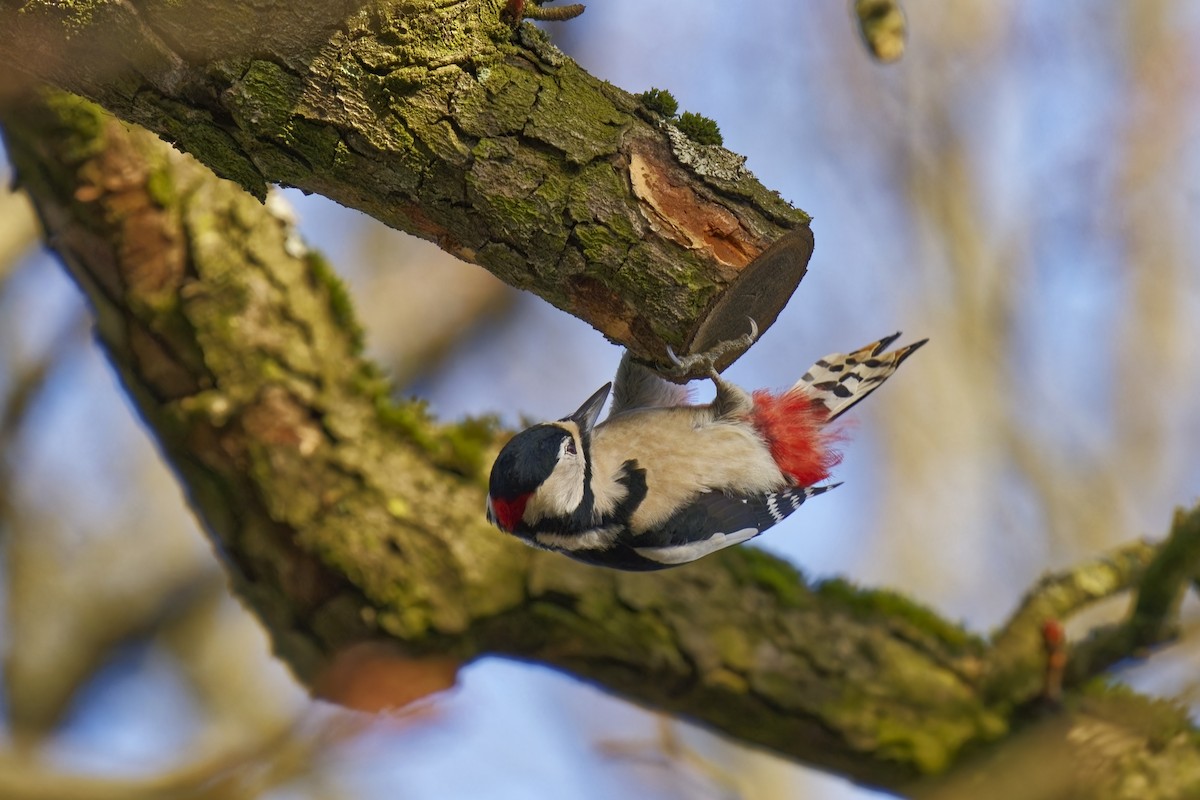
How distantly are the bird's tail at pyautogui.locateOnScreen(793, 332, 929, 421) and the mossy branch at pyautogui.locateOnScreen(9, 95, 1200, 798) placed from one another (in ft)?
2.11

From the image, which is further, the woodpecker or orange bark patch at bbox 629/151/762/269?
the woodpecker

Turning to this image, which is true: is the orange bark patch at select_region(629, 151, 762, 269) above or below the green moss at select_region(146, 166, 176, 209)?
below

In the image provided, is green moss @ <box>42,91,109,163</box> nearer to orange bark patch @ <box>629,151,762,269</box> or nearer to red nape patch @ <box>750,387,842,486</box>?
orange bark patch @ <box>629,151,762,269</box>

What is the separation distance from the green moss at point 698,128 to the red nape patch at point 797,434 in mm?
1208

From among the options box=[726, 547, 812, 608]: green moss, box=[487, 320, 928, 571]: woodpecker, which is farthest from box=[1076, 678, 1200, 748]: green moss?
box=[487, 320, 928, 571]: woodpecker

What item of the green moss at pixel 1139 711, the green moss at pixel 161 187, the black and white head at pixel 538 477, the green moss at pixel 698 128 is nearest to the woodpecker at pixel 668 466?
the black and white head at pixel 538 477

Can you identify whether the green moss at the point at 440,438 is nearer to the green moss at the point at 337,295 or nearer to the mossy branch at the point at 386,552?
the mossy branch at the point at 386,552

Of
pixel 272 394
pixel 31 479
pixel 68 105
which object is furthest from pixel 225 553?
pixel 31 479

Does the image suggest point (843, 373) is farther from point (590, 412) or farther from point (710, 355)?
point (710, 355)

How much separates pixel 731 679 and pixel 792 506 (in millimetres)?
586

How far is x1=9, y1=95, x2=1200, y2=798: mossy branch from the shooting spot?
3.20m

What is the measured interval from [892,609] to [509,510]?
1573 mm

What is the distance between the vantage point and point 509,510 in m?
2.89

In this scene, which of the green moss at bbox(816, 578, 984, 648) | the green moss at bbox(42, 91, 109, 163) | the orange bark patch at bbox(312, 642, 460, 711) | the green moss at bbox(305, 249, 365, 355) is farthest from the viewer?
the green moss at bbox(816, 578, 984, 648)
